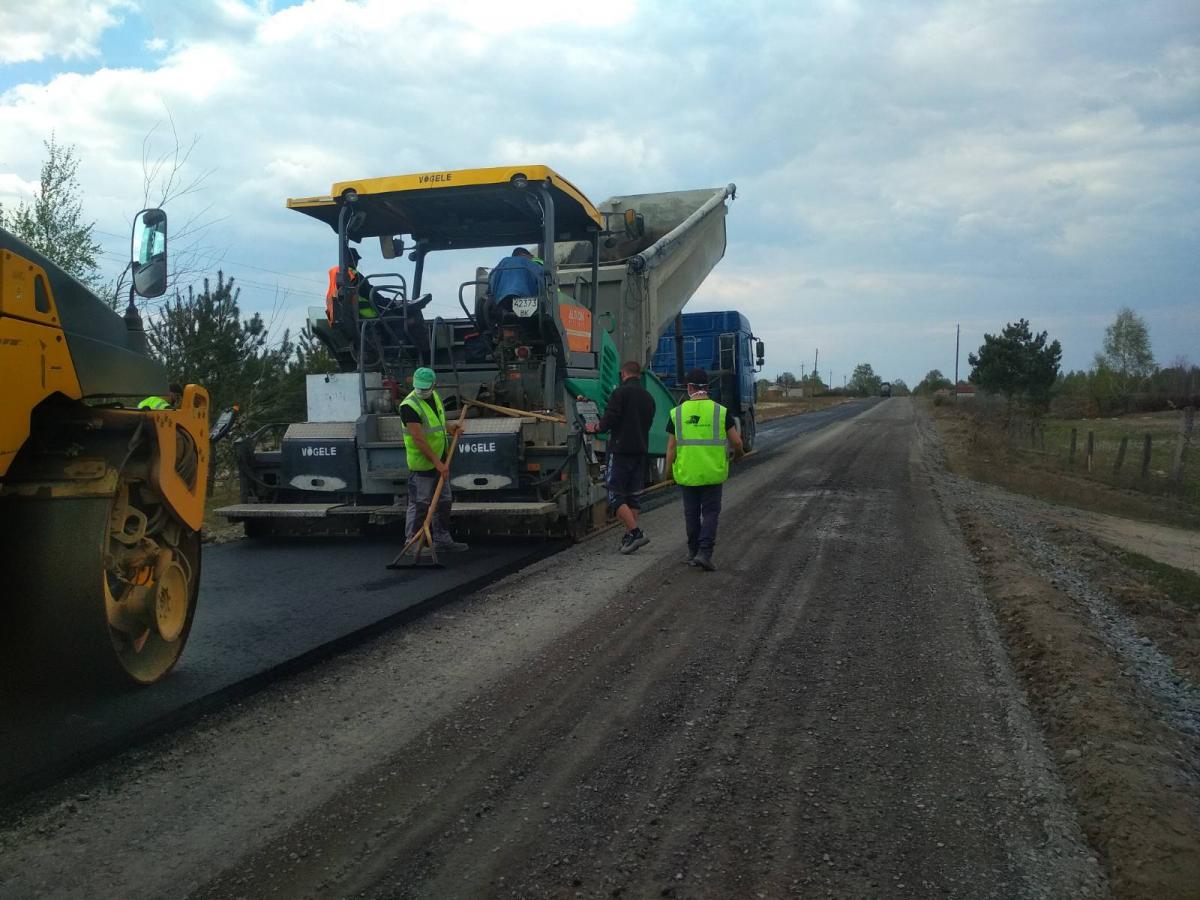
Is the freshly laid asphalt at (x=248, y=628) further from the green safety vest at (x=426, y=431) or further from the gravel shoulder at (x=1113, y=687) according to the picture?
the gravel shoulder at (x=1113, y=687)

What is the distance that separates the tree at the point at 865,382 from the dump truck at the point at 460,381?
111m

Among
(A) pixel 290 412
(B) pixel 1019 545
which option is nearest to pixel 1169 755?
(B) pixel 1019 545

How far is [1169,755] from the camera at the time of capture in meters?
3.66

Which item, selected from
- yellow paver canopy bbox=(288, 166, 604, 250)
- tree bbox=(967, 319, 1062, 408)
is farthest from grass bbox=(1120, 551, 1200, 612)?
tree bbox=(967, 319, 1062, 408)

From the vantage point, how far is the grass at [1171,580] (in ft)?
22.7

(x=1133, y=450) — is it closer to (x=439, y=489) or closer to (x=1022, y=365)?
(x=1022, y=365)

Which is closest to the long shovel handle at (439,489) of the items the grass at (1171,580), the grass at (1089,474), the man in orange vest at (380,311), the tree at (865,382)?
the man in orange vest at (380,311)

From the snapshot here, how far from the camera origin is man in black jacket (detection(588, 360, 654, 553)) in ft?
26.7

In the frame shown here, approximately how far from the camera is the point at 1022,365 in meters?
40.5

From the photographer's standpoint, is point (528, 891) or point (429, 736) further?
point (429, 736)

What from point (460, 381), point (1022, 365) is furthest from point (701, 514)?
point (1022, 365)

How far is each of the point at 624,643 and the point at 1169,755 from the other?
2.57 meters

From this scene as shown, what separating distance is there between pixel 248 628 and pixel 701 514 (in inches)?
137

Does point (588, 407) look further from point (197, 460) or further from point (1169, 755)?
point (1169, 755)
